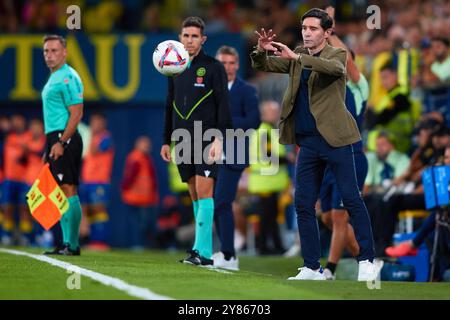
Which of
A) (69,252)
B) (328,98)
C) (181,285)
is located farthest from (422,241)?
(181,285)

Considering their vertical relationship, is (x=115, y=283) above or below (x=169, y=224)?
above

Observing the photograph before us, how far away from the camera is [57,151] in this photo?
42.9ft

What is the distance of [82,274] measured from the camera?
1037cm

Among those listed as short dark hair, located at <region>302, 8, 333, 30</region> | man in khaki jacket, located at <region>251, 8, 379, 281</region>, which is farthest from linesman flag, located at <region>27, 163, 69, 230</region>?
short dark hair, located at <region>302, 8, 333, 30</region>

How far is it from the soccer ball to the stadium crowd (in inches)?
144

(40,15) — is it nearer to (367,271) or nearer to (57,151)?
(57,151)

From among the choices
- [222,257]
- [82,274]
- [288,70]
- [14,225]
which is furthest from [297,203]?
[14,225]

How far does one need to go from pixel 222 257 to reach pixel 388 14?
27.7ft

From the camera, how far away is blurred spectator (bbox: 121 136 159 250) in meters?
22.9

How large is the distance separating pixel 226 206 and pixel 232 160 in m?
0.54

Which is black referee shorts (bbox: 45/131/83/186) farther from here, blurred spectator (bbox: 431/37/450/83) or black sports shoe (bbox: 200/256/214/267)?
blurred spectator (bbox: 431/37/450/83)

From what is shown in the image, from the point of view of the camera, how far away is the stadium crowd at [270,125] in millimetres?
16766

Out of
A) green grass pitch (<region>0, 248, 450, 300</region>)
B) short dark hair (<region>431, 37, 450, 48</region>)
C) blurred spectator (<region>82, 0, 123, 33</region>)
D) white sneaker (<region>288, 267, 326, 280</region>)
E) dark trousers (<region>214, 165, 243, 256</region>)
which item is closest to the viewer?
green grass pitch (<region>0, 248, 450, 300</region>)

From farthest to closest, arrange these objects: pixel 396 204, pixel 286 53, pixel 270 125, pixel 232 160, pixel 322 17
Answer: pixel 270 125
pixel 396 204
pixel 232 160
pixel 322 17
pixel 286 53
